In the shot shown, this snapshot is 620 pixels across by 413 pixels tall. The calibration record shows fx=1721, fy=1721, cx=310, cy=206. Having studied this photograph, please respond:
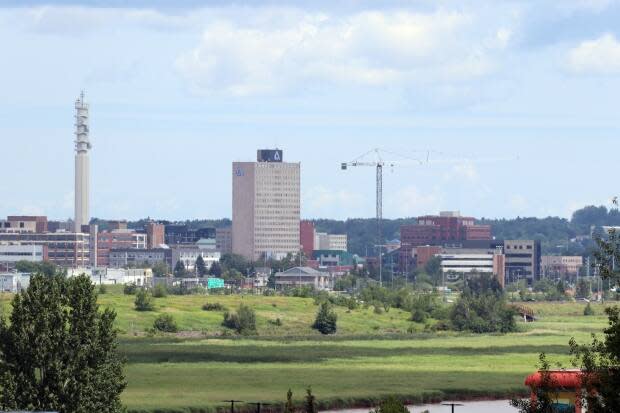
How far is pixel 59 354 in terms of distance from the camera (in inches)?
3489

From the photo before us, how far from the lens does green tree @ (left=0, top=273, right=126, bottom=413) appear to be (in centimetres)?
8612

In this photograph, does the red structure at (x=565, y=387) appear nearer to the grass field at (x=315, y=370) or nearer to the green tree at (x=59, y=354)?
the green tree at (x=59, y=354)

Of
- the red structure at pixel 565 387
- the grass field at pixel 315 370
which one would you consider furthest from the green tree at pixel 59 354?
the red structure at pixel 565 387

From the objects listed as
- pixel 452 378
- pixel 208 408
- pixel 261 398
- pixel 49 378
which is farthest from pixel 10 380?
pixel 452 378

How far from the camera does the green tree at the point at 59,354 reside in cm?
8612

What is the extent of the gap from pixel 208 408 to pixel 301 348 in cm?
7480

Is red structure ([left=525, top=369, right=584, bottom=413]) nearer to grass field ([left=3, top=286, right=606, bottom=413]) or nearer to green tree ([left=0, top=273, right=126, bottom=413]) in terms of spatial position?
green tree ([left=0, top=273, right=126, bottom=413])

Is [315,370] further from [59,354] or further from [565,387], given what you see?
[565,387]

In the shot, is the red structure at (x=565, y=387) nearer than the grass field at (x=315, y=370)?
Yes

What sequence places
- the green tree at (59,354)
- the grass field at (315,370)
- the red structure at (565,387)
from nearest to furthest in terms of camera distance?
the red structure at (565,387)
the green tree at (59,354)
the grass field at (315,370)

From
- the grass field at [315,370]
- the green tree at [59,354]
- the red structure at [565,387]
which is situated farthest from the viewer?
the grass field at [315,370]

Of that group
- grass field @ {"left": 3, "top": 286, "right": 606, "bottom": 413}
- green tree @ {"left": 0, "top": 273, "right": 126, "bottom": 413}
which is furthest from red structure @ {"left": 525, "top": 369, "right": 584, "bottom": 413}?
grass field @ {"left": 3, "top": 286, "right": 606, "bottom": 413}

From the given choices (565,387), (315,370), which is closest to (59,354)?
(565,387)

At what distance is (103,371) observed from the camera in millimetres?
88562
